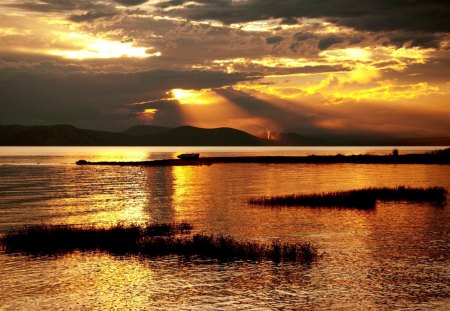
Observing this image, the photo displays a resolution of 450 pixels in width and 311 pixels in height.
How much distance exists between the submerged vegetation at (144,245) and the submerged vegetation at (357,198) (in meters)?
Result: 23.8

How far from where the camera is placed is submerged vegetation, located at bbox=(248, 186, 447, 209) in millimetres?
64562

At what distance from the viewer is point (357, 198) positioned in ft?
220

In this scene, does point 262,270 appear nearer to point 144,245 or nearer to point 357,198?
point 144,245

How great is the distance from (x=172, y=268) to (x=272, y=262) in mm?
6201

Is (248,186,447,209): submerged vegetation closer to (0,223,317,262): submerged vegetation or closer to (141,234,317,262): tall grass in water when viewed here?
(0,223,317,262): submerged vegetation

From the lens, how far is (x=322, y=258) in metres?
A: 35.0

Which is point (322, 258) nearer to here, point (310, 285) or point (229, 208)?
point (310, 285)

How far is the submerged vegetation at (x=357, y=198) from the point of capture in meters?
64.6

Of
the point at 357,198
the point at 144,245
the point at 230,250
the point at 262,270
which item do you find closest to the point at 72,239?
the point at 144,245

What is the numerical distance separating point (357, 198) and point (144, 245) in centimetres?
3610

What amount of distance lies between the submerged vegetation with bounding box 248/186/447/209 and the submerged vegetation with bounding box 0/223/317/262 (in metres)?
23.8

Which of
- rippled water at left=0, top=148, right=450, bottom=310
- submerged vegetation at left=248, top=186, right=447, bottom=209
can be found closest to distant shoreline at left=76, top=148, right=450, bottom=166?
submerged vegetation at left=248, top=186, right=447, bottom=209

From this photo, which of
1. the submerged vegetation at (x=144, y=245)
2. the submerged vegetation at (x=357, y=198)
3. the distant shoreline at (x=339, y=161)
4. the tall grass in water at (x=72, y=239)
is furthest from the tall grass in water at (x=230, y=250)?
the distant shoreline at (x=339, y=161)

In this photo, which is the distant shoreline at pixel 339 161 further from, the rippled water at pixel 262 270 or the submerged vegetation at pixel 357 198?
the rippled water at pixel 262 270
